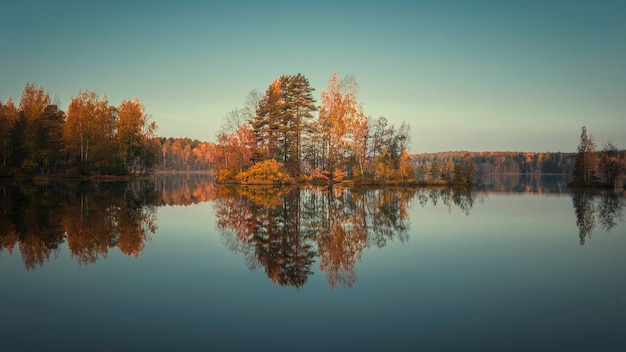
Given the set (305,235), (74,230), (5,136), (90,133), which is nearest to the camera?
(305,235)

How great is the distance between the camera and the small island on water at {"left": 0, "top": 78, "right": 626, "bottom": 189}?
169 ft

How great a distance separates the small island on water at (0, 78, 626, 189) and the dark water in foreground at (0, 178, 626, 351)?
34.7m

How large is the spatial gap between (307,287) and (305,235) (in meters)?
5.96

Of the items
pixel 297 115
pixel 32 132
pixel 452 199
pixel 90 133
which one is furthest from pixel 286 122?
pixel 32 132

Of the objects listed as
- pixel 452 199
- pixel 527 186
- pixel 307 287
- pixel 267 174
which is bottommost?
pixel 527 186

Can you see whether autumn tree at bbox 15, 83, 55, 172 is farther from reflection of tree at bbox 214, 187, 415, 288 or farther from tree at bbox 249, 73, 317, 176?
reflection of tree at bbox 214, 187, 415, 288

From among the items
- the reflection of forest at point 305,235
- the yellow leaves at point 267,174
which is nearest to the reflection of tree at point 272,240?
the reflection of forest at point 305,235

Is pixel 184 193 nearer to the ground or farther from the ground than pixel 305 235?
nearer to the ground

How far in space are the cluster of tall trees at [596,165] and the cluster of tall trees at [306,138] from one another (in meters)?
26.1

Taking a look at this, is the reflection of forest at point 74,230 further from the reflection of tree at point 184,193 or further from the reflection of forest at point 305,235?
the reflection of tree at point 184,193

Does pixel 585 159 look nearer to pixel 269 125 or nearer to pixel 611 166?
pixel 611 166

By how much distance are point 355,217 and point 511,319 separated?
12.9 m

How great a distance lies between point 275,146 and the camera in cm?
5250

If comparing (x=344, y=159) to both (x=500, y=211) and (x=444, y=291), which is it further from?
(x=444, y=291)
